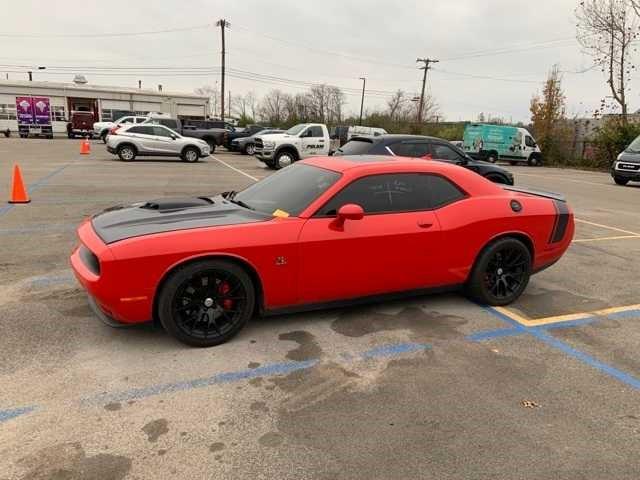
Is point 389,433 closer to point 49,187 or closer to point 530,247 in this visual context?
point 530,247

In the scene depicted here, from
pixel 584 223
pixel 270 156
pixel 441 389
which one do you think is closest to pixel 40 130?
pixel 270 156

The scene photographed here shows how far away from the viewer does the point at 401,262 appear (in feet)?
13.9

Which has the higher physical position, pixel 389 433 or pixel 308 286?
pixel 308 286

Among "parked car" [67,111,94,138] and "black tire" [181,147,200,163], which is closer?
"black tire" [181,147,200,163]

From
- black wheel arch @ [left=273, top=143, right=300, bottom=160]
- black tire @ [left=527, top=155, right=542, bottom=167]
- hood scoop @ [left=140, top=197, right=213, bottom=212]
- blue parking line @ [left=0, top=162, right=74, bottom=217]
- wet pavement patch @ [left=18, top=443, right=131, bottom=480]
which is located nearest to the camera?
wet pavement patch @ [left=18, top=443, right=131, bottom=480]

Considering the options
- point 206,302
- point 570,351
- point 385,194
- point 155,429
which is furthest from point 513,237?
point 155,429

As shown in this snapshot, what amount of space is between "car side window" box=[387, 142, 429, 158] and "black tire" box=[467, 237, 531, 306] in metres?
5.50

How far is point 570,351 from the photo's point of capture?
12.9 ft

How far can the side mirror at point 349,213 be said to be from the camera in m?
3.80

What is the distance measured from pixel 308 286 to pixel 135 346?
4.64 feet

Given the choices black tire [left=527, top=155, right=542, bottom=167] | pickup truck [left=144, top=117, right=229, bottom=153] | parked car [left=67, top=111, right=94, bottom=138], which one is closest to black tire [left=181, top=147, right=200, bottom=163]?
pickup truck [left=144, top=117, right=229, bottom=153]

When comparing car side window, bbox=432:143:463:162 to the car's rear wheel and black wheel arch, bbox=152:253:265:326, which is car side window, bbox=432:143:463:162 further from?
the car's rear wheel

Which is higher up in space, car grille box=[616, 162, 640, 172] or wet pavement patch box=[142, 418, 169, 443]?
car grille box=[616, 162, 640, 172]

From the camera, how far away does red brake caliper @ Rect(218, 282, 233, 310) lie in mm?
3703
